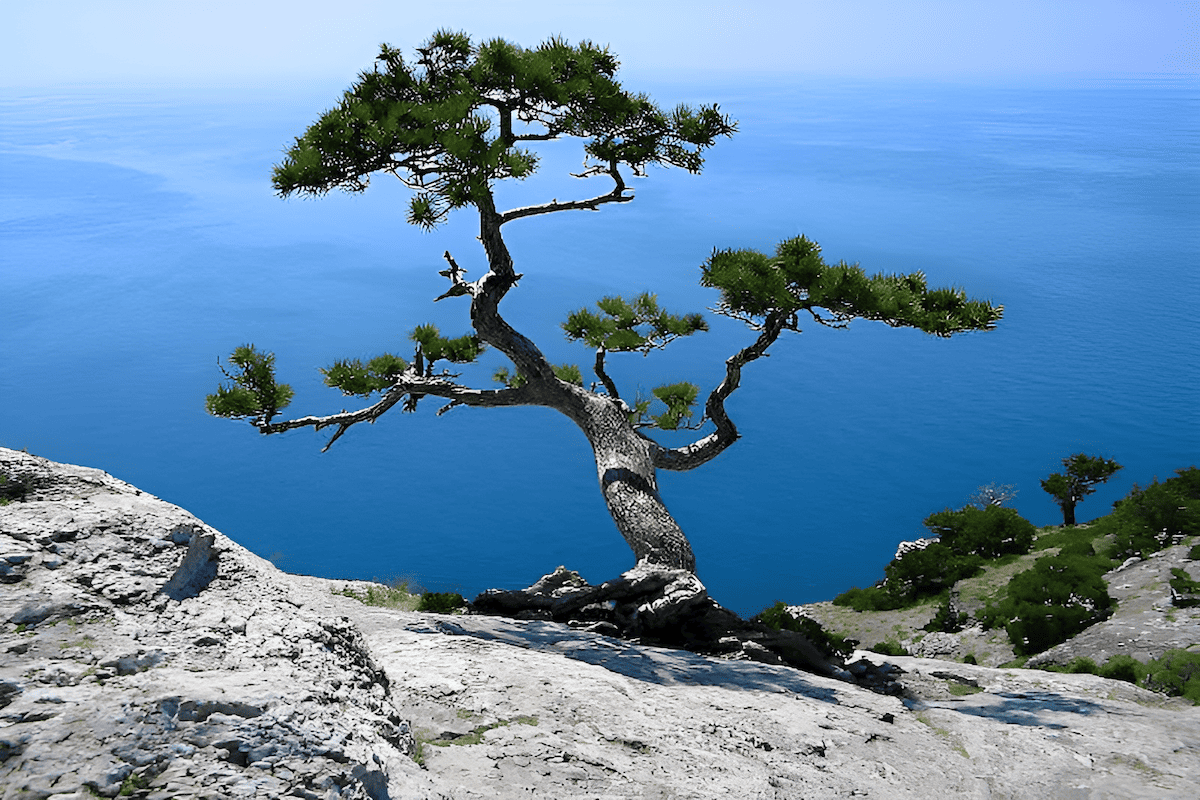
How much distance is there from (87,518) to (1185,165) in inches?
4544

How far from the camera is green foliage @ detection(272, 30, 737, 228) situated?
7172 mm

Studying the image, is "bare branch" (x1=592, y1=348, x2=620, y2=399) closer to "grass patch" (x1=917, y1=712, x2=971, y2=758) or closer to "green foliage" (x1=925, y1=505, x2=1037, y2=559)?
"grass patch" (x1=917, y1=712, x2=971, y2=758)

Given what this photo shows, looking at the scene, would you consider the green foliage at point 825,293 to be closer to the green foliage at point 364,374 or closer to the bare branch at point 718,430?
the bare branch at point 718,430

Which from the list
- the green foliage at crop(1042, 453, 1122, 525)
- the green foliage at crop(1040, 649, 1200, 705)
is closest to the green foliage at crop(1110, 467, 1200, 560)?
the green foliage at crop(1042, 453, 1122, 525)

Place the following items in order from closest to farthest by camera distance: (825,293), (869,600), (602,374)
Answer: (825,293) → (602,374) → (869,600)

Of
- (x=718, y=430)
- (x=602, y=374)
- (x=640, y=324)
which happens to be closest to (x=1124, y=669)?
(x=718, y=430)

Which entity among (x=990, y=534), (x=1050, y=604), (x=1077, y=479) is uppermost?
(x=1077, y=479)

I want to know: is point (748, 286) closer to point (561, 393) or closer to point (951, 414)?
Result: point (561, 393)

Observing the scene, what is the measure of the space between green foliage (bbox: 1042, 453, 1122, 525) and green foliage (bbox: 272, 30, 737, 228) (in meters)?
19.4

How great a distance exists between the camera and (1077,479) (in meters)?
23.7

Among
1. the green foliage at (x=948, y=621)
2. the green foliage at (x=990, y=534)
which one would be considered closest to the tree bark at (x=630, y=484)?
the green foliage at (x=948, y=621)

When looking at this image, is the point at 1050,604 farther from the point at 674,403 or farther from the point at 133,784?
the point at 133,784

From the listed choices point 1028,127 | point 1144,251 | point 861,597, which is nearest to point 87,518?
point 861,597

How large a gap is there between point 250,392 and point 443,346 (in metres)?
2.41
